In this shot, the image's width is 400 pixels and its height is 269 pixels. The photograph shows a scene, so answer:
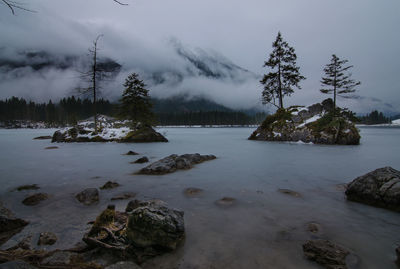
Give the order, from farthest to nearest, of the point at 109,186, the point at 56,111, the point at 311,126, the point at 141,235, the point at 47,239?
the point at 56,111 → the point at 311,126 → the point at 109,186 → the point at 47,239 → the point at 141,235

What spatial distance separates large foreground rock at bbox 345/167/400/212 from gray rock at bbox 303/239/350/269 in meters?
2.54

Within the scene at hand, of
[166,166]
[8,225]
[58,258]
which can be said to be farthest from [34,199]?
[166,166]

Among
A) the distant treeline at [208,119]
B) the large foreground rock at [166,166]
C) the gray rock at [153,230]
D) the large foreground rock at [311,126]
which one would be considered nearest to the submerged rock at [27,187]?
the large foreground rock at [166,166]

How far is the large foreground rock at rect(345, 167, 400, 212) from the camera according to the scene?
4174mm

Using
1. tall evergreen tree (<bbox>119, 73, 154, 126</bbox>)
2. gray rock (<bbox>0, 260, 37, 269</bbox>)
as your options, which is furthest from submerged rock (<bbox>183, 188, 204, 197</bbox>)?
tall evergreen tree (<bbox>119, 73, 154, 126</bbox>)

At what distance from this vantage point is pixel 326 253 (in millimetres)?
2559

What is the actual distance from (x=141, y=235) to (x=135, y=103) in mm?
23110

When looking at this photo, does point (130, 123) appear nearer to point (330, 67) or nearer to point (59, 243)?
point (59, 243)

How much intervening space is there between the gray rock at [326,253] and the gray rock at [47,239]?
3.92 metres

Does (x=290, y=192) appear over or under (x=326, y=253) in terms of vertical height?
under

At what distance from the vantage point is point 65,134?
2331 centimetres

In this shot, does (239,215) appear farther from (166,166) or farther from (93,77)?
(93,77)

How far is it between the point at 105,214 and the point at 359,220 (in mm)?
4895

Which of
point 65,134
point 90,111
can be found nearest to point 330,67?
point 65,134
